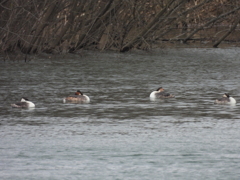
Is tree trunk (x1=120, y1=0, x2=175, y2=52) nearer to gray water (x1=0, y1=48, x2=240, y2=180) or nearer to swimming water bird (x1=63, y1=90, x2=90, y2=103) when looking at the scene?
gray water (x1=0, y1=48, x2=240, y2=180)

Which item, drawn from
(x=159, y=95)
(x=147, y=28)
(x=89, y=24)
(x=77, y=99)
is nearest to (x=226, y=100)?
(x=159, y=95)

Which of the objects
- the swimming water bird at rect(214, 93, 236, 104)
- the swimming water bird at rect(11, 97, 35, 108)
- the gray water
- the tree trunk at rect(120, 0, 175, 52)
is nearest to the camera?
the gray water

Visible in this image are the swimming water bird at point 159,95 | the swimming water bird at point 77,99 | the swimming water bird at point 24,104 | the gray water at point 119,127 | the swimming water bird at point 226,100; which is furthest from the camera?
the swimming water bird at point 159,95

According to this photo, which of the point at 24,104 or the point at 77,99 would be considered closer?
the point at 24,104

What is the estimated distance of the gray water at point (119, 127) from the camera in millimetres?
8359

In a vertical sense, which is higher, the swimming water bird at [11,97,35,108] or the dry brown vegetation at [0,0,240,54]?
the dry brown vegetation at [0,0,240,54]

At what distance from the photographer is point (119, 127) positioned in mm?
11219

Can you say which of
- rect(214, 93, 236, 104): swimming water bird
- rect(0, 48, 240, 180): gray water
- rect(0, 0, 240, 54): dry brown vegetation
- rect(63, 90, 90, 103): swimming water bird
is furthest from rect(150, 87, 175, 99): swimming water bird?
rect(0, 0, 240, 54): dry brown vegetation

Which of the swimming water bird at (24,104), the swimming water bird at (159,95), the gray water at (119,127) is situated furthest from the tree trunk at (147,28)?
the swimming water bird at (24,104)

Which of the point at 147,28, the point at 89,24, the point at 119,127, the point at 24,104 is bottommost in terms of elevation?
the point at 119,127

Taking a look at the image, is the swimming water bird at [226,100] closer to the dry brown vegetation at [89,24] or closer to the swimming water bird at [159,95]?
the swimming water bird at [159,95]

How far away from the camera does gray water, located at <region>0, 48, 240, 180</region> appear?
27.4 ft

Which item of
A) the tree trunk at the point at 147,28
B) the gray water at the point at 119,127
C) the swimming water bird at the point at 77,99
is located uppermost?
the tree trunk at the point at 147,28

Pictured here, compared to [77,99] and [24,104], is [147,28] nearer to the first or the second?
[77,99]
